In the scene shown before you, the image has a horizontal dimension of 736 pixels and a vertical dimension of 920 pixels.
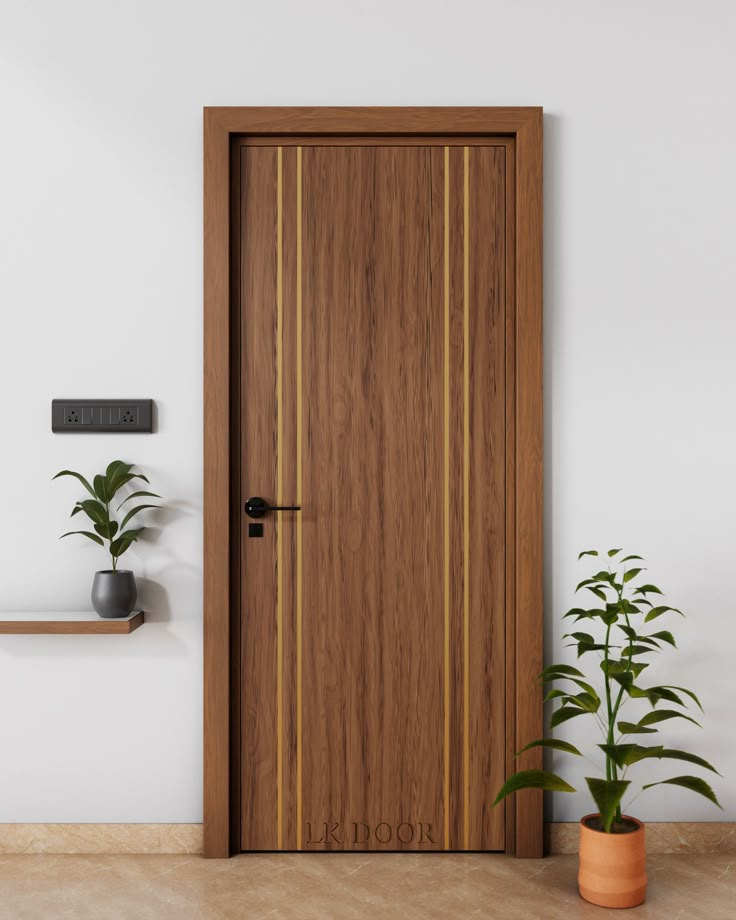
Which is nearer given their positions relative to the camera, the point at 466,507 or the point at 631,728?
the point at 631,728

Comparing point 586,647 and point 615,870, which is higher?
point 586,647

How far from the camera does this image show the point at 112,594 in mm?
2043

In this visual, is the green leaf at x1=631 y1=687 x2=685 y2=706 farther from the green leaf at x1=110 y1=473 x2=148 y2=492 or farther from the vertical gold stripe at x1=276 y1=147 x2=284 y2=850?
the green leaf at x1=110 y1=473 x2=148 y2=492

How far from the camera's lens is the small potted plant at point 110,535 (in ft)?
6.71

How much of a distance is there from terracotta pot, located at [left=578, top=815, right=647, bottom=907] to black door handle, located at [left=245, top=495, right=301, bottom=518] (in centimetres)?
111

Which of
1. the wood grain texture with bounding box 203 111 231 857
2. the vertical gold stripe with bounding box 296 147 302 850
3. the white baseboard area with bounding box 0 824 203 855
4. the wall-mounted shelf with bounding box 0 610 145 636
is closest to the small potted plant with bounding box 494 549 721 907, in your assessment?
the vertical gold stripe with bounding box 296 147 302 850

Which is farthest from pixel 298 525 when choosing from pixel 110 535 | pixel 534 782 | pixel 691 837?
pixel 691 837

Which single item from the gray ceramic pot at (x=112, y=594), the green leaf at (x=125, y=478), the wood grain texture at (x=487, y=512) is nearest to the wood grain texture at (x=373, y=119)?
the wood grain texture at (x=487, y=512)

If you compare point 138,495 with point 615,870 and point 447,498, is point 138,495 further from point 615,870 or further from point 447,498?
point 615,870

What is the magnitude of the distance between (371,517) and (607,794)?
2.92 ft

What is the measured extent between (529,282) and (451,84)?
1.88 ft

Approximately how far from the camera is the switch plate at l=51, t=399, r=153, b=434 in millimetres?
2146

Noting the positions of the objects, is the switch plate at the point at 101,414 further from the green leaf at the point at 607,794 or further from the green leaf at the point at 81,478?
the green leaf at the point at 607,794

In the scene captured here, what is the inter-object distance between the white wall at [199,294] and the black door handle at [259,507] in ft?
0.50
